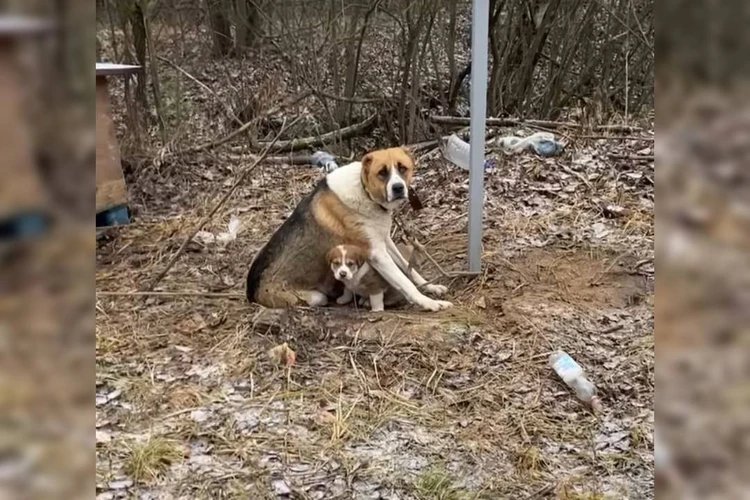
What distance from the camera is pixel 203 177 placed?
20.0 feet

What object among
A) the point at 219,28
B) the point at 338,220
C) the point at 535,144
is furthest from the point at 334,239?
the point at 219,28

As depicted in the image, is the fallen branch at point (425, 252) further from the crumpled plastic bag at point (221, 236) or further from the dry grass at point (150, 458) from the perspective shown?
the dry grass at point (150, 458)

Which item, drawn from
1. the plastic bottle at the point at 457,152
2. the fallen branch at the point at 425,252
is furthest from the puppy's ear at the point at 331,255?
the plastic bottle at the point at 457,152

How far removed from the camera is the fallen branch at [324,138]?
6516 mm

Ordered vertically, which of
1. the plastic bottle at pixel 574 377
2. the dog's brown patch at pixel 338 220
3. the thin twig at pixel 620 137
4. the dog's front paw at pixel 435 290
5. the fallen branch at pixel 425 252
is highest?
the thin twig at pixel 620 137

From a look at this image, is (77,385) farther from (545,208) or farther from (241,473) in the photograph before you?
(545,208)

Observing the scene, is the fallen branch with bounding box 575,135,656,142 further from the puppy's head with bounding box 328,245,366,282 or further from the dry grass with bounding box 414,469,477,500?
the dry grass with bounding box 414,469,477,500

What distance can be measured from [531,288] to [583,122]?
313 cm

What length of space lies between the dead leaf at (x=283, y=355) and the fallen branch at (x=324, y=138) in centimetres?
331

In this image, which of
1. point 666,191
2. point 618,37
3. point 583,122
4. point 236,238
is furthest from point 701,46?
point 618,37

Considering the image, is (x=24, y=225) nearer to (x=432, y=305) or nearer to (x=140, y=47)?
(x=432, y=305)

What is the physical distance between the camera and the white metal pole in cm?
375

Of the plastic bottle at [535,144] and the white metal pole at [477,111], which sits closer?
the white metal pole at [477,111]

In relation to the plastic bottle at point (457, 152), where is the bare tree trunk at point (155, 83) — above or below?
above
